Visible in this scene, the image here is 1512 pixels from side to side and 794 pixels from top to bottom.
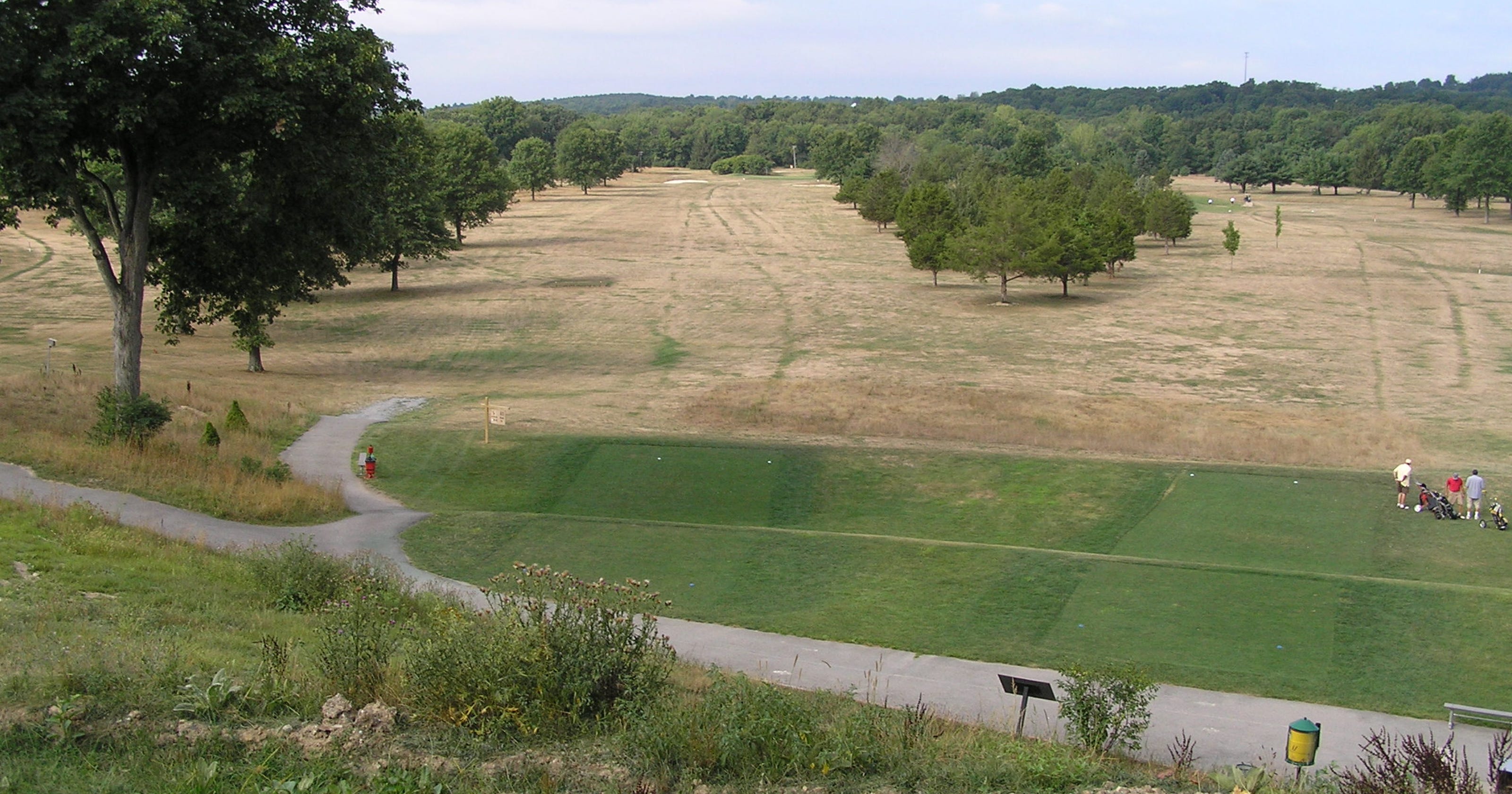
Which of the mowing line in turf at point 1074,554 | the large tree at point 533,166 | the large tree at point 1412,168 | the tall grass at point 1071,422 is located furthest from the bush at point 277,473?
the large tree at point 1412,168

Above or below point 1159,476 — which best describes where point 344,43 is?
above

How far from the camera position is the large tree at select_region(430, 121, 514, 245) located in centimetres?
7131

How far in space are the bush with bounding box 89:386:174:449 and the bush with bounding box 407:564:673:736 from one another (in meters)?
16.2

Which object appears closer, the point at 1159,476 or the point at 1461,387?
the point at 1159,476

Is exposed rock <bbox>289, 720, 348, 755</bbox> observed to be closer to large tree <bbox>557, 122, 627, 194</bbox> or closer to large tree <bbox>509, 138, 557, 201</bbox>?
large tree <bbox>509, 138, 557, 201</bbox>

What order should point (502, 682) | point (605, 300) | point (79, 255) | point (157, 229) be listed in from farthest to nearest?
1. point (79, 255)
2. point (605, 300)
3. point (157, 229)
4. point (502, 682)

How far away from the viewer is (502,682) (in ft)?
29.7

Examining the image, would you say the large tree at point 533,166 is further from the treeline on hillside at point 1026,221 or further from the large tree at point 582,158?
the treeline on hillside at point 1026,221

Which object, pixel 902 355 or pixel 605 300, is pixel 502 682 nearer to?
pixel 902 355

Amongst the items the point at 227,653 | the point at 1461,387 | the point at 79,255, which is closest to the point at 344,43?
the point at 227,653

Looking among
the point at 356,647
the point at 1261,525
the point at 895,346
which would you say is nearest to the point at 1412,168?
the point at 895,346

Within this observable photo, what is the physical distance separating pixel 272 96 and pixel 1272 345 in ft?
138

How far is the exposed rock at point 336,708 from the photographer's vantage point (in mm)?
8477

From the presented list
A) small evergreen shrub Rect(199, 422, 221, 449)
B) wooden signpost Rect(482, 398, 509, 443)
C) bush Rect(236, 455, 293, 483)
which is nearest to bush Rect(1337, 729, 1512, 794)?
bush Rect(236, 455, 293, 483)
